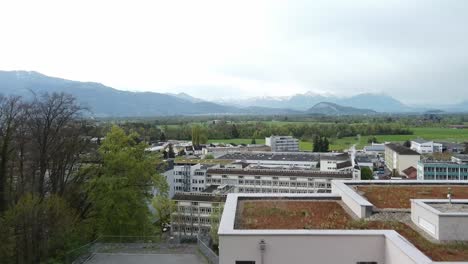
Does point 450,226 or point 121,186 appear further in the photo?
point 121,186

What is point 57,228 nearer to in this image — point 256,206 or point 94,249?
point 94,249

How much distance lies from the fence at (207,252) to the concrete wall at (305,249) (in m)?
4.95

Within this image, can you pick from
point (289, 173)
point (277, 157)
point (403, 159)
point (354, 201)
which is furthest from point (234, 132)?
point (354, 201)

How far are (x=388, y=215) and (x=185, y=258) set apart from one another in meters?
7.23

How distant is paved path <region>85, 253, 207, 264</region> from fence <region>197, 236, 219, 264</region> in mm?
227

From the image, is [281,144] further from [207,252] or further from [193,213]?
[207,252]

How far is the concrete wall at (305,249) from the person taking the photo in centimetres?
953

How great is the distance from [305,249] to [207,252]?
236 inches

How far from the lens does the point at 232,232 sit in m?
9.70

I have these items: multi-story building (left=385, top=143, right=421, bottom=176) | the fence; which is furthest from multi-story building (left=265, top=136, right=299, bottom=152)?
the fence

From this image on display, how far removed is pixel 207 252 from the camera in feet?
48.4

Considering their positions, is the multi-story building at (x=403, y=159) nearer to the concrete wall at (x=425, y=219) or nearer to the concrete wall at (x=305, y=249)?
Result: the concrete wall at (x=425, y=219)

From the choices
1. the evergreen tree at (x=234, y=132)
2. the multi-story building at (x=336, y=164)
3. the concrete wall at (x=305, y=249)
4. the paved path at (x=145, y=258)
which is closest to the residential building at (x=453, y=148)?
the multi-story building at (x=336, y=164)

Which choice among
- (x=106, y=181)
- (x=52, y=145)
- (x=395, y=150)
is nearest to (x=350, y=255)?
(x=106, y=181)
